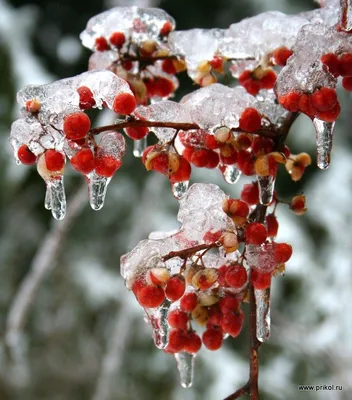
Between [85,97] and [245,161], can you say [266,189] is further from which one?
[85,97]

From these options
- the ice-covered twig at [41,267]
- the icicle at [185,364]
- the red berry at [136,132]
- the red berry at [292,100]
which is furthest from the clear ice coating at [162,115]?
the ice-covered twig at [41,267]

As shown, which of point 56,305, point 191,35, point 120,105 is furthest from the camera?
point 56,305

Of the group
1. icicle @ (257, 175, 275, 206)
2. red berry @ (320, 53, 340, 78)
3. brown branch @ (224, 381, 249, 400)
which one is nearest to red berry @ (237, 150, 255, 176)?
icicle @ (257, 175, 275, 206)

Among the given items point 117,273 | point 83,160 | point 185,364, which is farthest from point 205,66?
point 117,273

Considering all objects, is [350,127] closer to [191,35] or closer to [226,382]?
[226,382]

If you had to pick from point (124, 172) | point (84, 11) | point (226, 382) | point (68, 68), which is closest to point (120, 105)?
point (226, 382)

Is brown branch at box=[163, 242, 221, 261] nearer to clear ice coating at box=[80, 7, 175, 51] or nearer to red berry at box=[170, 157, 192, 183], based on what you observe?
red berry at box=[170, 157, 192, 183]
